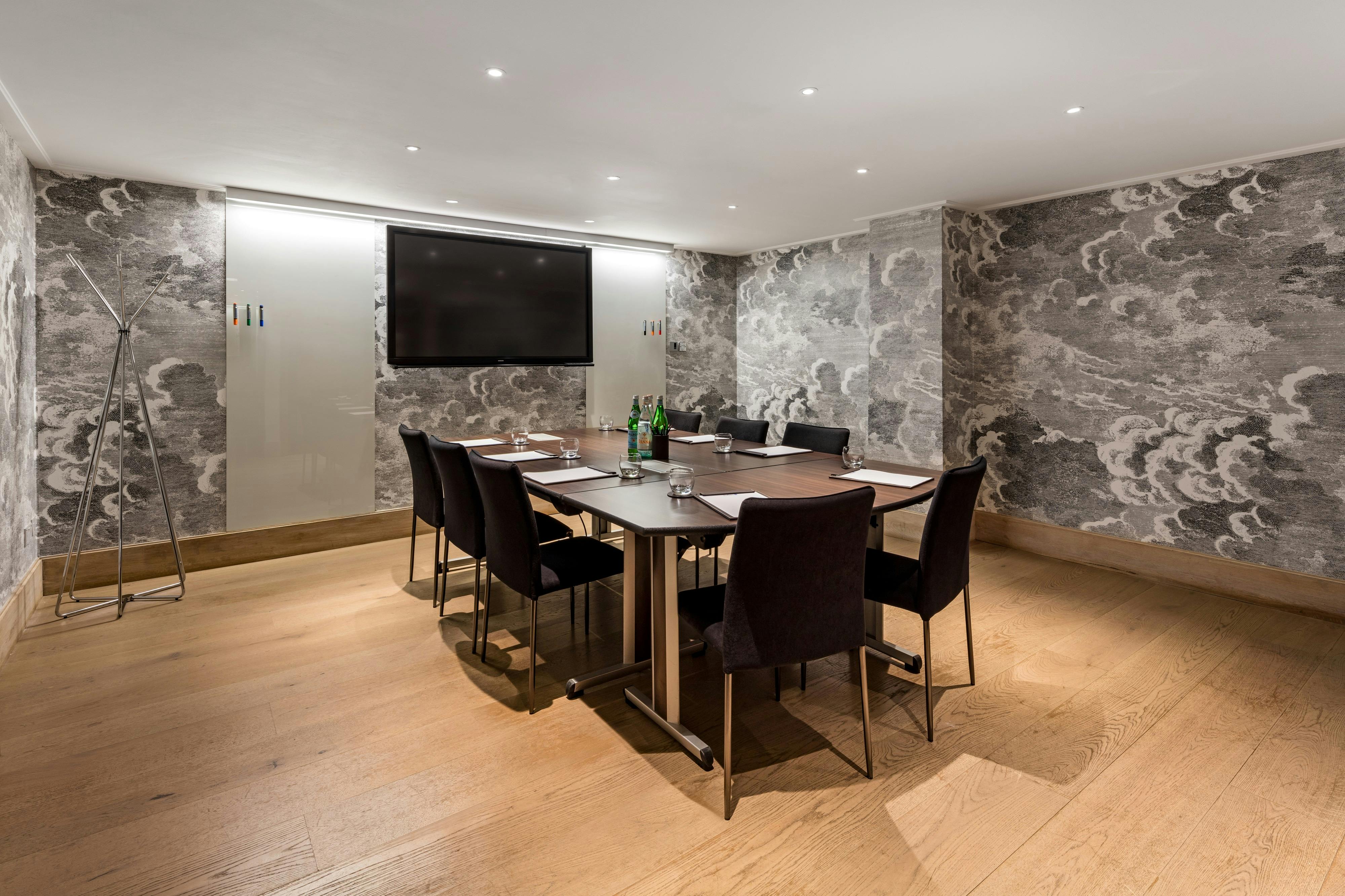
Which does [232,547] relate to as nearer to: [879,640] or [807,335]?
[879,640]

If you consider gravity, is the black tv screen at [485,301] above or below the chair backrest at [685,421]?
above

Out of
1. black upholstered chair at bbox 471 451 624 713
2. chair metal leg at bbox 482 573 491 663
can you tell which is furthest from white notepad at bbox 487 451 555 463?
chair metal leg at bbox 482 573 491 663

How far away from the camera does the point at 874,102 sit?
2891mm

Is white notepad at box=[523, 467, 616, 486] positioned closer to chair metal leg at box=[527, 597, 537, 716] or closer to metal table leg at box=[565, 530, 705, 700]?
metal table leg at box=[565, 530, 705, 700]

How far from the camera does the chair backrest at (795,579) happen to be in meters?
1.87

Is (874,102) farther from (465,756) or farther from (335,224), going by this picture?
(335,224)

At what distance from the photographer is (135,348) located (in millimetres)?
4109

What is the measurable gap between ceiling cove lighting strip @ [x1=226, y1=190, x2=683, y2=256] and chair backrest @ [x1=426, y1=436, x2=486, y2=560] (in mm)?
2446

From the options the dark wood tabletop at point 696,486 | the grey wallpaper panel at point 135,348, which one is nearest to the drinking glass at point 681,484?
the dark wood tabletop at point 696,486

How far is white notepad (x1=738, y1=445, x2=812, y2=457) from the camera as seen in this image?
11.5 feet

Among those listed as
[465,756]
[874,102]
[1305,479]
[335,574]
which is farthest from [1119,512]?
[335,574]

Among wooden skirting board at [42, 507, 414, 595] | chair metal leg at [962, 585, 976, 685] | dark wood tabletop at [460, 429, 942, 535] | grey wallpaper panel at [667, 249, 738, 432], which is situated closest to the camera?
dark wood tabletop at [460, 429, 942, 535]

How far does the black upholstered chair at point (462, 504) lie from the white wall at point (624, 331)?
2885 mm

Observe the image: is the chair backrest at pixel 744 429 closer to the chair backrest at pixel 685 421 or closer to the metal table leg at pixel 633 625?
the chair backrest at pixel 685 421
